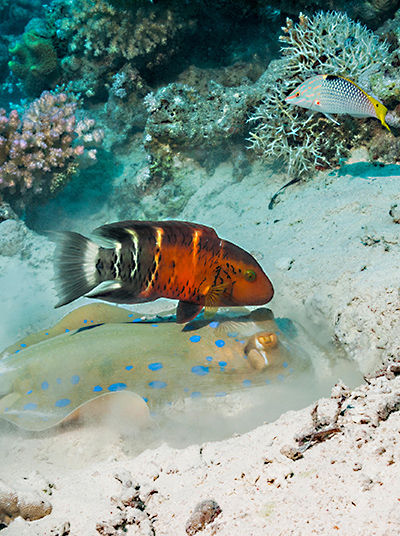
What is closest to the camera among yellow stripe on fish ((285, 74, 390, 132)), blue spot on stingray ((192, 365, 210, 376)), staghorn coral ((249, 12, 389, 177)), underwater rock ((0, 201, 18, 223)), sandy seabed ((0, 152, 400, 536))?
sandy seabed ((0, 152, 400, 536))

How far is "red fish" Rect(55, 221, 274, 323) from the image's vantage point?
2.97m

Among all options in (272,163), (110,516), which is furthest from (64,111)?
(110,516)

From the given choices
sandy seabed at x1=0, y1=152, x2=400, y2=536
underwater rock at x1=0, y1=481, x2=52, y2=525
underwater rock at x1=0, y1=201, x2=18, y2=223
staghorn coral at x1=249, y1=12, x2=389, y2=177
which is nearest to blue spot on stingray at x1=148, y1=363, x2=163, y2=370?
sandy seabed at x1=0, y1=152, x2=400, y2=536

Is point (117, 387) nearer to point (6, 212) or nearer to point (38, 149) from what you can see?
point (6, 212)

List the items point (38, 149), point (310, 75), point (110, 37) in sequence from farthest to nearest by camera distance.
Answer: point (110, 37), point (38, 149), point (310, 75)

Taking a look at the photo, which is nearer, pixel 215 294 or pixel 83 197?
pixel 215 294

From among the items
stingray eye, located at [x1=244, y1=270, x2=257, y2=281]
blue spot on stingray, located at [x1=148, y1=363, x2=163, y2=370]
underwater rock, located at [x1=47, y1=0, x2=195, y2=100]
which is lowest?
blue spot on stingray, located at [x1=148, y1=363, x2=163, y2=370]

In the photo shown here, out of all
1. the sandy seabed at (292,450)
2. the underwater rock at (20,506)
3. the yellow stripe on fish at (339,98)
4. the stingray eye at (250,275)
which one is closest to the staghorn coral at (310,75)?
the sandy seabed at (292,450)

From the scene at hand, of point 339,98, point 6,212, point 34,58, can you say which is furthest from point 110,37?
point 339,98

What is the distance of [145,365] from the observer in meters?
3.14

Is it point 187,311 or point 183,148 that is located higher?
point 183,148

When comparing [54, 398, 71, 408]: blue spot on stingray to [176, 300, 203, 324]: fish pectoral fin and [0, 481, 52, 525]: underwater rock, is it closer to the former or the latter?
[0, 481, 52, 525]: underwater rock

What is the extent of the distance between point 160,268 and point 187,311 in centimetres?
45

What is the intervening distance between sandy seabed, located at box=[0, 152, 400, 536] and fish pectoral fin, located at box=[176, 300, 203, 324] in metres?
0.74
